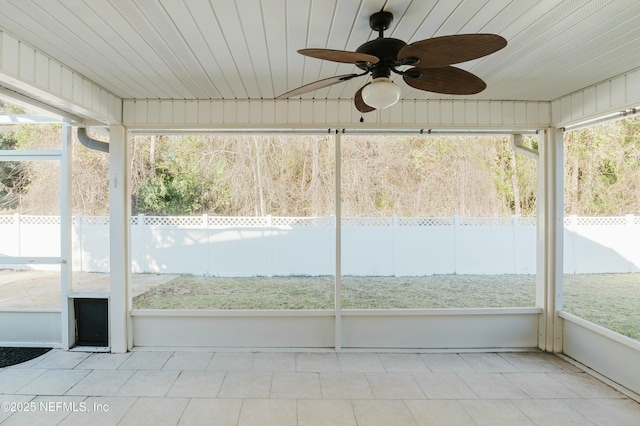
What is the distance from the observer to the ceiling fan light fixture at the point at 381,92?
1.53 meters

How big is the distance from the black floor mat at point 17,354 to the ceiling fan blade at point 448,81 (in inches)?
149

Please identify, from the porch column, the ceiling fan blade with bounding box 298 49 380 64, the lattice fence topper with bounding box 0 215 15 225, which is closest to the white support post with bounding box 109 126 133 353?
the lattice fence topper with bounding box 0 215 15 225

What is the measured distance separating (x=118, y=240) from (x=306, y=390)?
214 cm

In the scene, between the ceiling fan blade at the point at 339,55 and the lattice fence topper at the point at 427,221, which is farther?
the lattice fence topper at the point at 427,221

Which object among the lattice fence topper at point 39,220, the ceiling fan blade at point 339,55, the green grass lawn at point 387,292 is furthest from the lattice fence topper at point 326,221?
the ceiling fan blade at point 339,55

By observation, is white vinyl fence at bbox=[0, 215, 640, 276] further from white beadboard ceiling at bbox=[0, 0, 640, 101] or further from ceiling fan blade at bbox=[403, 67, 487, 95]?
ceiling fan blade at bbox=[403, 67, 487, 95]

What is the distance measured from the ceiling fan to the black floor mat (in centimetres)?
332

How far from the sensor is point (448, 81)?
166cm

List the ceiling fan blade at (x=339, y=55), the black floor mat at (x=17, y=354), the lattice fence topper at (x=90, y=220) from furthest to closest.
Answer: the lattice fence topper at (x=90, y=220) < the black floor mat at (x=17, y=354) < the ceiling fan blade at (x=339, y=55)

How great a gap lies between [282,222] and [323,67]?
2.31 metres

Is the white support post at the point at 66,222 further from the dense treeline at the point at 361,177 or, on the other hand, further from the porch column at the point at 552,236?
the porch column at the point at 552,236

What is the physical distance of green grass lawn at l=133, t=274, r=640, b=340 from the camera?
388cm

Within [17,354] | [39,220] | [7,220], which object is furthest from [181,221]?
[17,354]

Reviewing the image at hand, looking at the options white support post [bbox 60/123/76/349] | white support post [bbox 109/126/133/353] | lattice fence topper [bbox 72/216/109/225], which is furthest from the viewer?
lattice fence topper [bbox 72/216/109/225]
